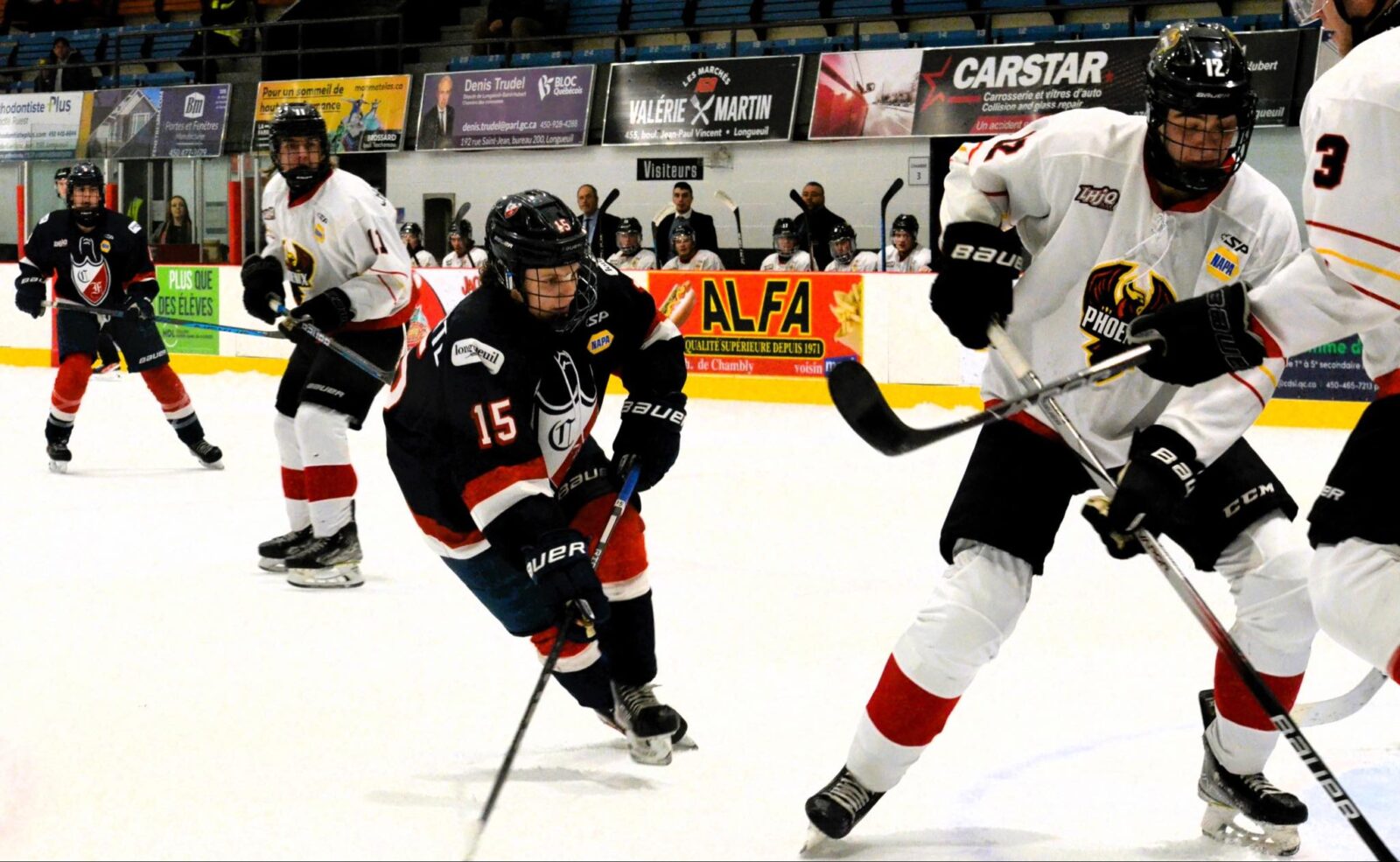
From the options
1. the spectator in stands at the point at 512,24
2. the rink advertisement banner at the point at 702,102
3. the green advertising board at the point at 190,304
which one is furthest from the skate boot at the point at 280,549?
the spectator in stands at the point at 512,24

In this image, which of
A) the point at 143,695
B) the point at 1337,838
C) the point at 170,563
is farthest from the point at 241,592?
the point at 1337,838

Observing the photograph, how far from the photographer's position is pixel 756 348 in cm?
912

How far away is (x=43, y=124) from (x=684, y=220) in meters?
7.54

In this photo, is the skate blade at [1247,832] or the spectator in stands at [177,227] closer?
A: the skate blade at [1247,832]

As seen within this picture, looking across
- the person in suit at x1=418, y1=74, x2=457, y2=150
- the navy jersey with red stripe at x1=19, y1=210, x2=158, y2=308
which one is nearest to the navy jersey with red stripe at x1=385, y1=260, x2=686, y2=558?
the navy jersey with red stripe at x1=19, y1=210, x2=158, y2=308

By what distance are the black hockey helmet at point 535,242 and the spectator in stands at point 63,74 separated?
41.5 feet

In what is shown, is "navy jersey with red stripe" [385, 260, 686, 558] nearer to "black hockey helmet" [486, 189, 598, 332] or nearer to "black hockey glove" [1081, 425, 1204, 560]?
"black hockey helmet" [486, 189, 598, 332]

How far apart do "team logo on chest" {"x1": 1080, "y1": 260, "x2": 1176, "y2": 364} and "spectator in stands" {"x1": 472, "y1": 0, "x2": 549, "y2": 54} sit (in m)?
11.1

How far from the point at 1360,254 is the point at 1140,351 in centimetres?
32

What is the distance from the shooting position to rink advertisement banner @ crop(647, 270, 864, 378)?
877 cm

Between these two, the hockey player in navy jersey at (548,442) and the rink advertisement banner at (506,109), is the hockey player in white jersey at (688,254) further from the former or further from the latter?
the hockey player in navy jersey at (548,442)

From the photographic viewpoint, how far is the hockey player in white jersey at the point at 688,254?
31.3 ft

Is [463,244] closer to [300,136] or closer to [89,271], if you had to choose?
[89,271]

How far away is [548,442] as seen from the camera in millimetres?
2861
